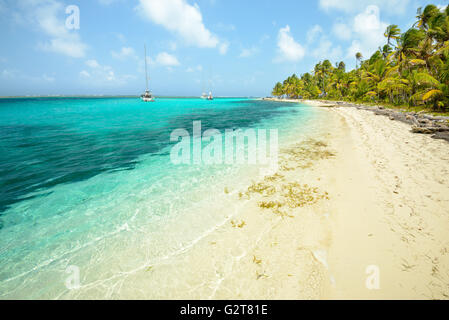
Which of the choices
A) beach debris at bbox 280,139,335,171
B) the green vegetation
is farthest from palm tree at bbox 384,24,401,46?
beach debris at bbox 280,139,335,171

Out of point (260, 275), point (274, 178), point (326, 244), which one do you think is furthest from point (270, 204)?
point (260, 275)

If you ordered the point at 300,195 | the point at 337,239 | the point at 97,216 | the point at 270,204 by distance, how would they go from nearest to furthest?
the point at 337,239 → the point at 97,216 → the point at 270,204 → the point at 300,195

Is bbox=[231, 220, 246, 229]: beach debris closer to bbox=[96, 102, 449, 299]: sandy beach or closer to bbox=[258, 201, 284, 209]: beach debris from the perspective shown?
bbox=[96, 102, 449, 299]: sandy beach

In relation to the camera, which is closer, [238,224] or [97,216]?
[238,224]

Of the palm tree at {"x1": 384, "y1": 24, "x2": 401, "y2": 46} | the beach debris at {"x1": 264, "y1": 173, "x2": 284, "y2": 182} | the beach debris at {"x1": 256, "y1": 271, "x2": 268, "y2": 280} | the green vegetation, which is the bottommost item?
the beach debris at {"x1": 256, "y1": 271, "x2": 268, "y2": 280}

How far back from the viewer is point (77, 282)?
3748 mm

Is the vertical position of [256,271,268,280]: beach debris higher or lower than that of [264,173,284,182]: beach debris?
lower

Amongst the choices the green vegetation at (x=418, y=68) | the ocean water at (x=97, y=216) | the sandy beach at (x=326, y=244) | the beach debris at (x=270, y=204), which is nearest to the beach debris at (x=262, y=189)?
the sandy beach at (x=326, y=244)

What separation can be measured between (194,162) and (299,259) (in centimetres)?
777

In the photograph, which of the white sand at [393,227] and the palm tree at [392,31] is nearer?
the white sand at [393,227]

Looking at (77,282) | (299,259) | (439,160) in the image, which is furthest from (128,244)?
(439,160)

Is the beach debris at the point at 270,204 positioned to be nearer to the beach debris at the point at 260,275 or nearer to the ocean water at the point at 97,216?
the ocean water at the point at 97,216

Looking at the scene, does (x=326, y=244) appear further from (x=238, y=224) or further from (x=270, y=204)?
(x=238, y=224)
